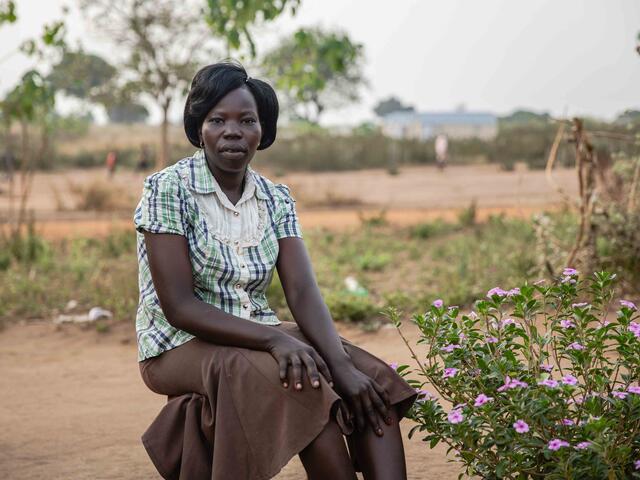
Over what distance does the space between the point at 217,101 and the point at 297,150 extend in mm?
25598

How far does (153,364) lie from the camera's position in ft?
9.86

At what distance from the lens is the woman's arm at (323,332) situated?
2.75 meters

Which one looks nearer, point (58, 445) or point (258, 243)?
point (258, 243)

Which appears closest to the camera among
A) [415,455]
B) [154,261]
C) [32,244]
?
[154,261]

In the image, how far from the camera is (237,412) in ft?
8.80

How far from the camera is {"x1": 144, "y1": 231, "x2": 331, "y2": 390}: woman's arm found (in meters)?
2.70

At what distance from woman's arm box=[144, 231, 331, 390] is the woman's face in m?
0.33

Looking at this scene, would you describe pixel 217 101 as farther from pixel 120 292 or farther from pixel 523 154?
pixel 523 154

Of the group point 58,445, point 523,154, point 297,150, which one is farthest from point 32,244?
point 523,154

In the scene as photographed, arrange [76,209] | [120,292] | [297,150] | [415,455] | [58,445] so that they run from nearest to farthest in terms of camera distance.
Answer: [415,455], [58,445], [120,292], [76,209], [297,150]

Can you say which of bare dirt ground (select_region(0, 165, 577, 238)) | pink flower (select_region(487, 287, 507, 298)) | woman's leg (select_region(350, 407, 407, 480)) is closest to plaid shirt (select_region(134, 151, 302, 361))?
woman's leg (select_region(350, 407, 407, 480))

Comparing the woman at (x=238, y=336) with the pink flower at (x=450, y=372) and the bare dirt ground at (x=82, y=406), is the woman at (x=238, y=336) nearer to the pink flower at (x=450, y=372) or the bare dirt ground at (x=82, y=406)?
the pink flower at (x=450, y=372)

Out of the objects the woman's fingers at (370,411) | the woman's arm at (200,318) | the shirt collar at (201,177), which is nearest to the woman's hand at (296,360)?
the woman's arm at (200,318)

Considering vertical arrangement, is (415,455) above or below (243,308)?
below
